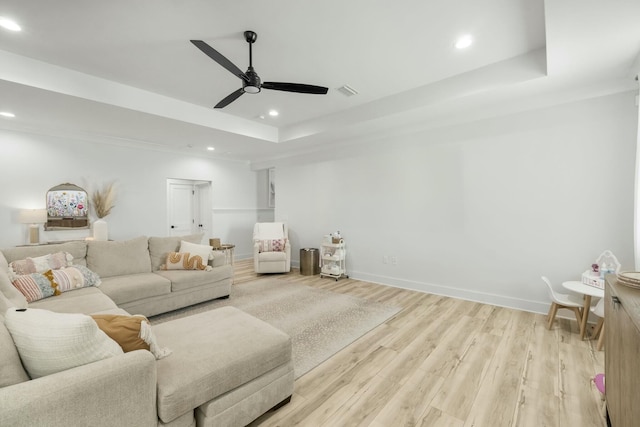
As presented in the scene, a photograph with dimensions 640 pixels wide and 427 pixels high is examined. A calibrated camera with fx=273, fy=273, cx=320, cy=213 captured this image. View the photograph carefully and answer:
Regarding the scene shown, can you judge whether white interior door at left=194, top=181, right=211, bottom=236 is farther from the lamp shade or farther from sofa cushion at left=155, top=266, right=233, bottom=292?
sofa cushion at left=155, top=266, right=233, bottom=292

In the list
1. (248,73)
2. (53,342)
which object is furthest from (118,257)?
(248,73)

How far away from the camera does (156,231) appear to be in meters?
5.55

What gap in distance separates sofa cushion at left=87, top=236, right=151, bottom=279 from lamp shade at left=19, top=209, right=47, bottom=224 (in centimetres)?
151

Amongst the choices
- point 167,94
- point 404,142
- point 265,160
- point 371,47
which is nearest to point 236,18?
point 371,47

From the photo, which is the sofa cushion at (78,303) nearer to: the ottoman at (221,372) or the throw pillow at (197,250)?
the ottoman at (221,372)

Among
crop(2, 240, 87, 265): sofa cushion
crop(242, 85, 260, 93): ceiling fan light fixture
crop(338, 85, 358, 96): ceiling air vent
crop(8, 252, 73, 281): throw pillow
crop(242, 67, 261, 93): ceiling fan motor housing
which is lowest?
crop(8, 252, 73, 281): throw pillow

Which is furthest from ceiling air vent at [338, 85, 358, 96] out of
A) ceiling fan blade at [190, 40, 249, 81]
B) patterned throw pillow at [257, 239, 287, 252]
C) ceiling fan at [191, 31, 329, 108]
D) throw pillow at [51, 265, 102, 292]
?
throw pillow at [51, 265, 102, 292]

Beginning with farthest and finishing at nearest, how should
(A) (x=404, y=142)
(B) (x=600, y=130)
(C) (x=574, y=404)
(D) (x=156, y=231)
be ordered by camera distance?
(D) (x=156, y=231) < (A) (x=404, y=142) < (B) (x=600, y=130) < (C) (x=574, y=404)

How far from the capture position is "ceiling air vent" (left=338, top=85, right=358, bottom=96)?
3.38 m

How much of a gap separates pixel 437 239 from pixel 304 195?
2844 millimetres

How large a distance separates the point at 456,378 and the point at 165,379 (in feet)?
6.65

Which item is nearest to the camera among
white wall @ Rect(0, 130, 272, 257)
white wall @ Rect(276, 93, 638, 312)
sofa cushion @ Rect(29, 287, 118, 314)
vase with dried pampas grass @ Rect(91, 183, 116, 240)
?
sofa cushion @ Rect(29, 287, 118, 314)

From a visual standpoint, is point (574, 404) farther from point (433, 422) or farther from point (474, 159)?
point (474, 159)

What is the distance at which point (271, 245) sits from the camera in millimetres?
5402
